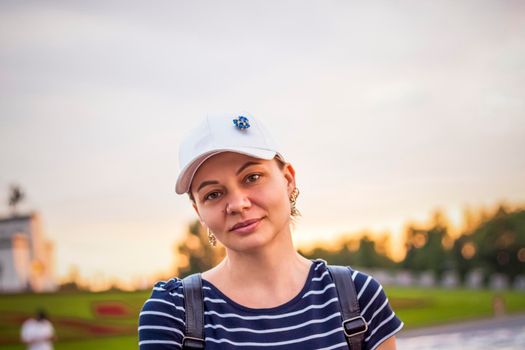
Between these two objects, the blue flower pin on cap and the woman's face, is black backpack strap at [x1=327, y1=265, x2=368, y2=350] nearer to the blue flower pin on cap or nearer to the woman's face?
the woman's face

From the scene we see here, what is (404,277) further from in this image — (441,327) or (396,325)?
(396,325)

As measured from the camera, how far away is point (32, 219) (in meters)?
43.4

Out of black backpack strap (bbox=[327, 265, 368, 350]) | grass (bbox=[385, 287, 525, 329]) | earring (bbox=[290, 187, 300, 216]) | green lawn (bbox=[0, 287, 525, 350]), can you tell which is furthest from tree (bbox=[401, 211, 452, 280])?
black backpack strap (bbox=[327, 265, 368, 350])

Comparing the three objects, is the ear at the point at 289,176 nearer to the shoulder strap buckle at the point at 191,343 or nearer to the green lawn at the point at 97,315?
the shoulder strap buckle at the point at 191,343

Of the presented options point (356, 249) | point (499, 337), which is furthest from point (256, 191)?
point (356, 249)

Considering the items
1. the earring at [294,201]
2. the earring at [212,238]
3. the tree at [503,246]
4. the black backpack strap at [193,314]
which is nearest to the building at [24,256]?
the tree at [503,246]

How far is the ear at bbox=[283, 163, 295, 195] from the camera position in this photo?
82.7 inches

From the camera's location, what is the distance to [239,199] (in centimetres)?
190

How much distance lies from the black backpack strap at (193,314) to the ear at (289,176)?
0.42 m

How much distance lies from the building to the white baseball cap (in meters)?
40.5

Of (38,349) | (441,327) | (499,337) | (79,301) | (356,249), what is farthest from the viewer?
(356,249)

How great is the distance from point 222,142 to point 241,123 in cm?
10

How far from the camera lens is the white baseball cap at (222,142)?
1.90m

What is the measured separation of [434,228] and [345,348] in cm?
7959
